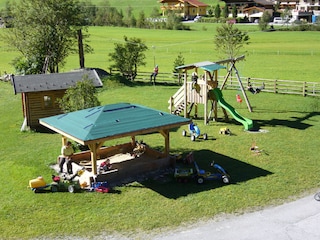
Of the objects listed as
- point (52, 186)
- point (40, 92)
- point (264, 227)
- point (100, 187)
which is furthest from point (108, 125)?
point (40, 92)

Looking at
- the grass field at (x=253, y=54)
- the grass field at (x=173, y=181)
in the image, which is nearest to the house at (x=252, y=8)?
the grass field at (x=253, y=54)

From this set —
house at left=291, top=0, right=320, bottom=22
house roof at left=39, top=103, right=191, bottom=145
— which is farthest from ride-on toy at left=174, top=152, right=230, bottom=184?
house at left=291, top=0, right=320, bottom=22

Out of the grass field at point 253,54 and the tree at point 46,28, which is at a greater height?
the tree at point 46,28

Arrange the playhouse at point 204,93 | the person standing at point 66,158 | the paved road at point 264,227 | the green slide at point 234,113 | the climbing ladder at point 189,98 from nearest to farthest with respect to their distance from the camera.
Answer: the paved road at point 264,227 < the person standing at point 66,158 < the green slide at point 234,113 < the playhouse at point 204,93 < the climbing ladder at point 189,98

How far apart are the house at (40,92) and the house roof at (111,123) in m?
7.74

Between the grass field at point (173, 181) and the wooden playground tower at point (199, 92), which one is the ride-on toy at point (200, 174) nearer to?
the grass field at point (173, 181)

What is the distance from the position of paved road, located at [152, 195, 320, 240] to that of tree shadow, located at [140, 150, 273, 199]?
2471 mm

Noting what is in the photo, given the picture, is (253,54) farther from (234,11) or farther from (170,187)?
(234,11)

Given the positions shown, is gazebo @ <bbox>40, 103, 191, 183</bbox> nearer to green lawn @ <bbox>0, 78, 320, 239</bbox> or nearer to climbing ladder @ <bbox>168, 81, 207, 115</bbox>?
green lawn @ <bbox>0, 78, 320, 239</bbox>

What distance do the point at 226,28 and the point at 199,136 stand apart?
53.0 feet

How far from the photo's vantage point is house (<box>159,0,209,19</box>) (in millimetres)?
135625

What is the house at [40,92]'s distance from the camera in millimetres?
26875

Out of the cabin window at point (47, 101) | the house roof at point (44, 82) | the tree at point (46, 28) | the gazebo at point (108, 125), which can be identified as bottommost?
the cabin window at point (47, 101)

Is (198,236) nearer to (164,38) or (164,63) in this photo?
(164,63)
